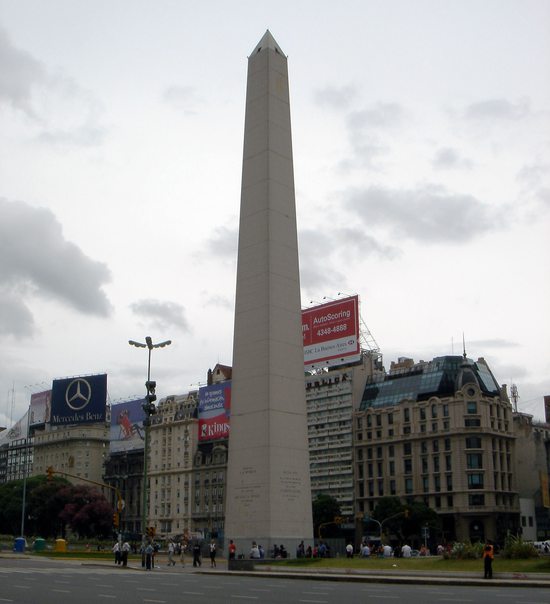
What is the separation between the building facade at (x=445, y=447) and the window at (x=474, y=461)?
0.11m

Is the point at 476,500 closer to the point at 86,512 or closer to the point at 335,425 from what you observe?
the point at 335,425

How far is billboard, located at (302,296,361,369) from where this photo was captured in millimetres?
94812

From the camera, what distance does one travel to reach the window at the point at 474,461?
9256cm

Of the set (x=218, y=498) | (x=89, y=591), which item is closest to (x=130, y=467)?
(x=218, y=498)

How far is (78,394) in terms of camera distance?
4072 inches

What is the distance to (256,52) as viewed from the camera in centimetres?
5006

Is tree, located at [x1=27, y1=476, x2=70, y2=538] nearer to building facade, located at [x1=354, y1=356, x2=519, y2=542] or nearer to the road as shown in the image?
building facade, located at [x1=354, y1=356, x2=519, y2=542]

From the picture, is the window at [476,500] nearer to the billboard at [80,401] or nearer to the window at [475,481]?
the window at [475,481]

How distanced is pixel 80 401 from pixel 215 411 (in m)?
17.5

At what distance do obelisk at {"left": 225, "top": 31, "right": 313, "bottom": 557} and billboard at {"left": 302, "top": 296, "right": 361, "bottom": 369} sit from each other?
47.2 m

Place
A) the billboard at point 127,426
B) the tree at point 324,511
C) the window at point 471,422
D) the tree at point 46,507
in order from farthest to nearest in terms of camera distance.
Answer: the billboard at point 127,426 → the tree at point 46,507 → the window at point 471,422 → the tree at point 324,511

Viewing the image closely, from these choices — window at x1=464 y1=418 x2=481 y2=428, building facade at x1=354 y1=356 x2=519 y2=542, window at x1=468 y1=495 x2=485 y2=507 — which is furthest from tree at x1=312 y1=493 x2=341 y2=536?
window at x1=464 y1=418 x2=481 y2=428

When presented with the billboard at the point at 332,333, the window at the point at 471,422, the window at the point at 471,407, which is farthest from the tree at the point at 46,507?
the window at the point at 471,407

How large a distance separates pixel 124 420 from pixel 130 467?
36.9 feet
